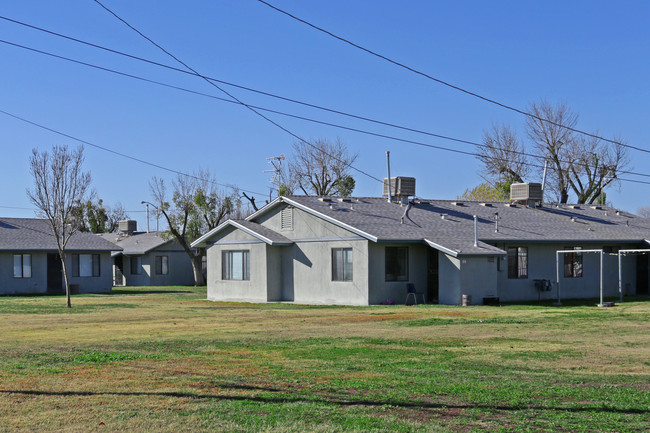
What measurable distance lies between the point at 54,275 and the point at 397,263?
24763mm

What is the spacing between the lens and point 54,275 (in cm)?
4791

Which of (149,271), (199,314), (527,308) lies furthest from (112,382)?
(149,271)

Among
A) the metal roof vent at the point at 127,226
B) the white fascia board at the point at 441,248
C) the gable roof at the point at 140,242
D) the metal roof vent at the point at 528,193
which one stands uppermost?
the metal roof vent at the point at 528,193

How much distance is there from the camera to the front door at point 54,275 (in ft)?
156

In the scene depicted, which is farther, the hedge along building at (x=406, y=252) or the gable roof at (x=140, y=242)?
the gable roof at (x=140, y=242)

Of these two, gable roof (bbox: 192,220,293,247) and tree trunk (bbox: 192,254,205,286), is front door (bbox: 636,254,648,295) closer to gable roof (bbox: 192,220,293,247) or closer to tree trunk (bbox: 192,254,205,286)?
gable roof (bbox: 192,220,293,247)

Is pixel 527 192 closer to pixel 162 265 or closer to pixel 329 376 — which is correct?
pixel 162 265

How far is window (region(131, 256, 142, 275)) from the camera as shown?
61125mm

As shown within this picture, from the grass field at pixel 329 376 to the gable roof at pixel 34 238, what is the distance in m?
24.5

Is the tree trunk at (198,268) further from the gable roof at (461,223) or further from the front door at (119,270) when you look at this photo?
the gable roof at (461,223)

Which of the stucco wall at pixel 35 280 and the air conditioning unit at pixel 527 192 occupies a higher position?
the air conditioning unit at pixel 527 192

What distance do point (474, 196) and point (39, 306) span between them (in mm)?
46871

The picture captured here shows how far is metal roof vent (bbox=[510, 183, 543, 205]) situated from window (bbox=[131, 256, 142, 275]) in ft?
100

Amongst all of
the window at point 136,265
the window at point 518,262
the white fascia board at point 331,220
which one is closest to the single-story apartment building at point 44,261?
the window at point 136,265
